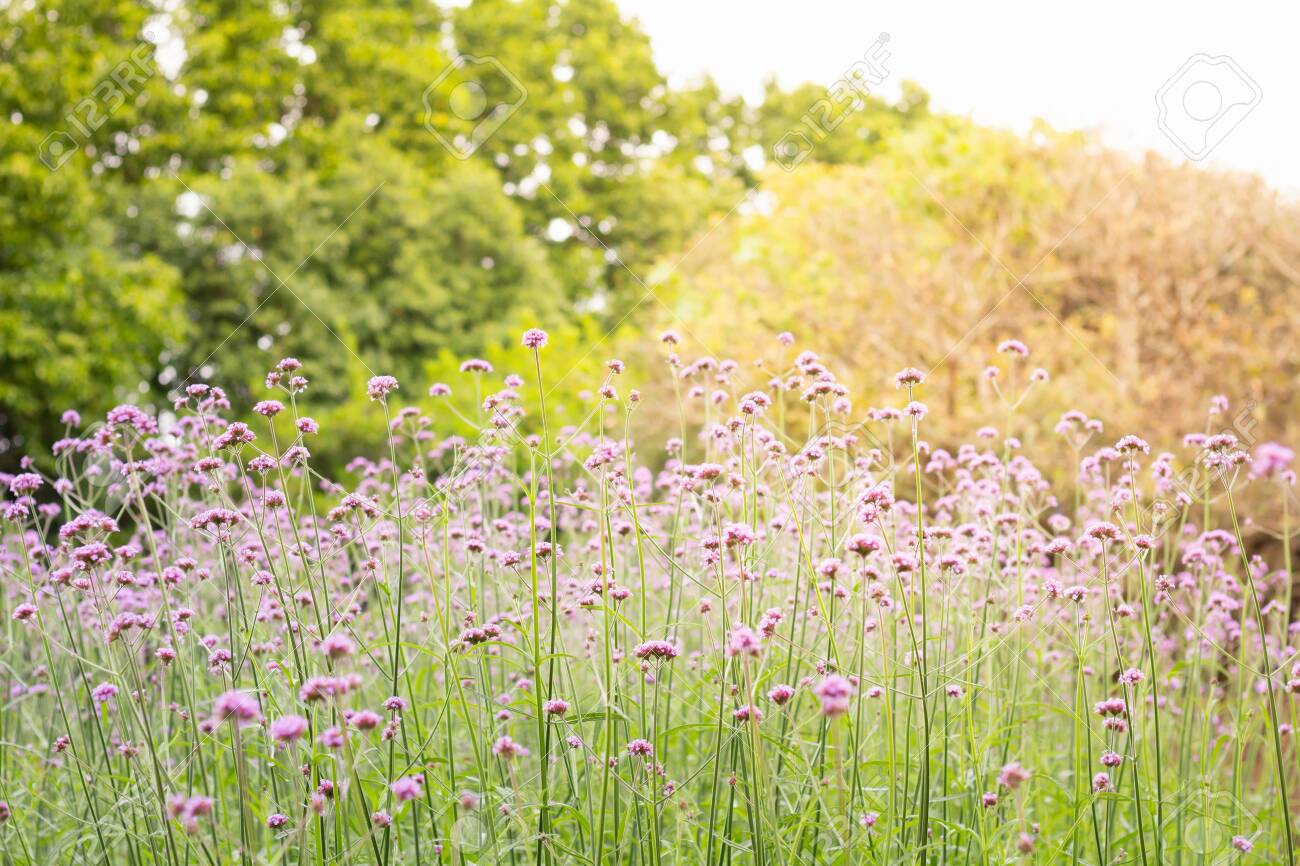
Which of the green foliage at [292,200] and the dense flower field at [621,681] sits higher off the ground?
the green foliage at [292,200]

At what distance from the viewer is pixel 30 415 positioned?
1126 cm

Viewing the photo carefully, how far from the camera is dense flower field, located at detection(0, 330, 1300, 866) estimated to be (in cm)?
184

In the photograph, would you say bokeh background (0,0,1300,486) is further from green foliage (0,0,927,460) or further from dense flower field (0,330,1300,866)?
dense flower field (0,330,1300,866)

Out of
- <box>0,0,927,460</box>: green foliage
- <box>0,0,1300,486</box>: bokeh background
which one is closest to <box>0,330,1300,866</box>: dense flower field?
<box>0,0,1300,486</box>: bokeh background

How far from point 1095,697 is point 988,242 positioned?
6.77 meters

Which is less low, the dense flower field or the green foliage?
the green foliage

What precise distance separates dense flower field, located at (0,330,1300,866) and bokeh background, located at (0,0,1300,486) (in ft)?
7.43

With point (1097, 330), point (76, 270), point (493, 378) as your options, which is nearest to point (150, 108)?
point (76, 270)

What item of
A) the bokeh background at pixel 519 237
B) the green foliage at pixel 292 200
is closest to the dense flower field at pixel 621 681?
the bokeh background at pixel 519 237

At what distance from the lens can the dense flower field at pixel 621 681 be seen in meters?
1.84

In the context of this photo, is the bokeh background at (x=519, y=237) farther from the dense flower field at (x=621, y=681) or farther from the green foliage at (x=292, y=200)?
the dense flower field at (x=621, y=681)

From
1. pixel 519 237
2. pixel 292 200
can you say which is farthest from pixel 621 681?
pixel 519 237

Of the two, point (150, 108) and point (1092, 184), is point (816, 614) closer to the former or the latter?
point (1092, 184)

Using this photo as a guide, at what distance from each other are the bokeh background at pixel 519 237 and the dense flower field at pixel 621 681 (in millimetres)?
2264
